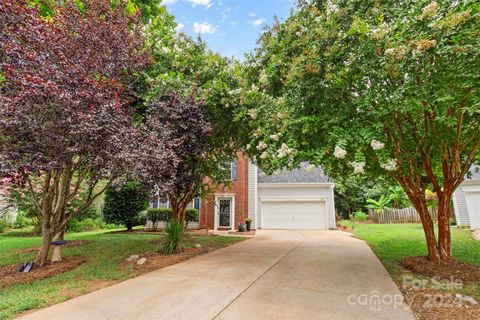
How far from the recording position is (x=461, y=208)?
46.2 feet

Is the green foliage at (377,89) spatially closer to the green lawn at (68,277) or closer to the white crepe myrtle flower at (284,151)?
the white crepe myrtle flower at (284,151)

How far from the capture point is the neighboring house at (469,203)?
13430 mm

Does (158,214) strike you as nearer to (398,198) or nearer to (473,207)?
(473,207)

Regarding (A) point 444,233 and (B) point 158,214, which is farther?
(B) point 158,214

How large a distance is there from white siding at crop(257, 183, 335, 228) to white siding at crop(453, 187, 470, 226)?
6.55m

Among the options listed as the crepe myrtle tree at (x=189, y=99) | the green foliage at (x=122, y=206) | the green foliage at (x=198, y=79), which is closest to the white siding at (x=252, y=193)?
the green foliage at (x=122, y=206)

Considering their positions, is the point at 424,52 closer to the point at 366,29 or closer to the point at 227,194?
the point at 366,29

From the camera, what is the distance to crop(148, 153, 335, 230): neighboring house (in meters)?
16.9

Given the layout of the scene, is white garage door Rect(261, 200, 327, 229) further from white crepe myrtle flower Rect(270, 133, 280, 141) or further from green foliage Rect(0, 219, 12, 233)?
green foliage Rect(0, 219, 12, 233)

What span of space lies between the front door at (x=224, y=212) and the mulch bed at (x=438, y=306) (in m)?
13.1

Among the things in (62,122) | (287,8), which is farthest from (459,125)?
(62,122)

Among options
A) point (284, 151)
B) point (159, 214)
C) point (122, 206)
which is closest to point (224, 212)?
point (159, 214)

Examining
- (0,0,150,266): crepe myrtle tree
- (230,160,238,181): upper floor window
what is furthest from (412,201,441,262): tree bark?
(230,160,238,181): upper floor window

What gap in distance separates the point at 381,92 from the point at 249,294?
14.5ft
